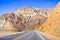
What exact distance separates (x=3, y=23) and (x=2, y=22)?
14.9 feet

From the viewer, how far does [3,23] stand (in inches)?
7249

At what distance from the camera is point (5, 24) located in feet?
597

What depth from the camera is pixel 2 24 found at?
182 meters

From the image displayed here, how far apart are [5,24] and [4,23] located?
2.67m

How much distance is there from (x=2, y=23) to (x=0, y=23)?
2.35m

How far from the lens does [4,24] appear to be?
182 metres

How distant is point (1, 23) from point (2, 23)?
102 cm

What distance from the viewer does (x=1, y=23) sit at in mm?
184625

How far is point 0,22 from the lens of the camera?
188125 millimetres

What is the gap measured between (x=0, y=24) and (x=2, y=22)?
5517mm

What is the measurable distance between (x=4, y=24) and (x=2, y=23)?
4102 millimetres

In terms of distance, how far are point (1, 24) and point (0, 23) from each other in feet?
10.7

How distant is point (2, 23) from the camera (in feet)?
606
